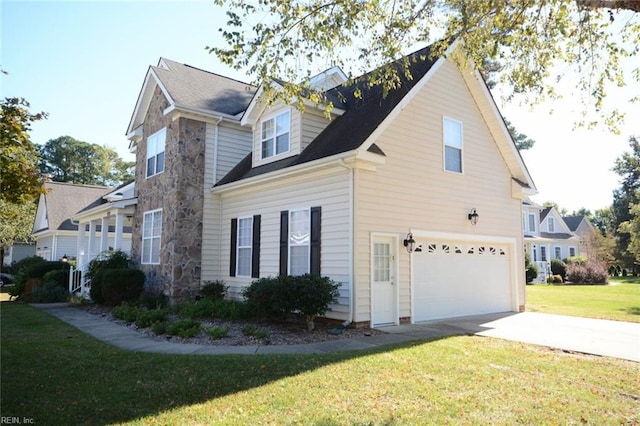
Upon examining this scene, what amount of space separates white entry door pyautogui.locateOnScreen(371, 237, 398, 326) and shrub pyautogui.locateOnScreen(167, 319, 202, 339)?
401 centimetres

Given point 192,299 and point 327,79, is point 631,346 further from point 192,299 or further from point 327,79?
point 327,79

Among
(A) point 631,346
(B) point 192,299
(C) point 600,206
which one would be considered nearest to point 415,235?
(A) point 631,346

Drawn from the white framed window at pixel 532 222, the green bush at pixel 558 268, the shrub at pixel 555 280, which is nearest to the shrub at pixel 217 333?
the shrub at pixel 555 280

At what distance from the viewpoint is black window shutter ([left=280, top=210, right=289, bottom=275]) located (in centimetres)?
1187

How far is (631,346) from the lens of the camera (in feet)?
28.1

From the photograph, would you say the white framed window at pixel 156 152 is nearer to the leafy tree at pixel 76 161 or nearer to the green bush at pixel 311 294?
the green bush at pixel 311 294

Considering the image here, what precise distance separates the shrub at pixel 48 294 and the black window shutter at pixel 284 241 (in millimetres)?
10410

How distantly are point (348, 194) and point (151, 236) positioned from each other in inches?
341

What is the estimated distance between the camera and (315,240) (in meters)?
10.9

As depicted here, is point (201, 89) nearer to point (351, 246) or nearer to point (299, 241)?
point (299, 241)

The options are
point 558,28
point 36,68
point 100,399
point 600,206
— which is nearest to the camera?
point 100,399

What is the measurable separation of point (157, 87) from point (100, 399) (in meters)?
13.3

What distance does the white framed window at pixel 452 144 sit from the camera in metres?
12.7

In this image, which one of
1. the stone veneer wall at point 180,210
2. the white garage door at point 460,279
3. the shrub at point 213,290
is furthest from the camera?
the stone veneer wall at point 180,210
